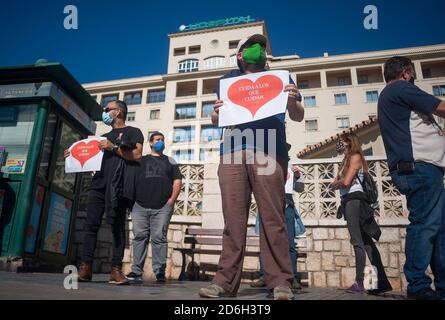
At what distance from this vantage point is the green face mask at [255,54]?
2680mm

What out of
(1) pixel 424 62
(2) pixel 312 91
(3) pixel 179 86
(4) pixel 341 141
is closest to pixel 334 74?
(2) pixel 312 91

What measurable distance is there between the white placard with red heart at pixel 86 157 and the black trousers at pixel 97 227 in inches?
14.7

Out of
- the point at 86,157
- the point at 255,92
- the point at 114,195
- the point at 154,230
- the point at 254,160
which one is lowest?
the point at 154,230

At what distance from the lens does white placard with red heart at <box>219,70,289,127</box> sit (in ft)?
8.29

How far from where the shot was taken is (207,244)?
6.94m

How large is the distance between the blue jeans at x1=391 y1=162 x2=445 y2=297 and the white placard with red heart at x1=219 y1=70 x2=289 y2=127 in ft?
4.30

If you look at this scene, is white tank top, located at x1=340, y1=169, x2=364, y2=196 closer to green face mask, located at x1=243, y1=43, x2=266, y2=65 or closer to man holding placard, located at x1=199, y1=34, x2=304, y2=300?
man holding placard, located at x1=199, y1=34, x2=304, y2=300

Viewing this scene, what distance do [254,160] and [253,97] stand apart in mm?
516

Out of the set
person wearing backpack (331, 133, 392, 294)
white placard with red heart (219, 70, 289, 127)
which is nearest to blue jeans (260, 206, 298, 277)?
person wearing backpack (331, 133, 392, 294)

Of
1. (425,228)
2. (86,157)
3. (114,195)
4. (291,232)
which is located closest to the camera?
(425,228)

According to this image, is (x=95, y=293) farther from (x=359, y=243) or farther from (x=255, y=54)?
(x=359, y=243)

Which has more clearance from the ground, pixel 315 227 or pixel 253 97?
pixel 253 97

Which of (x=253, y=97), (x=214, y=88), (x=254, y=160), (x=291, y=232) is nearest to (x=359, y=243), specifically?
(x=291, y=232)

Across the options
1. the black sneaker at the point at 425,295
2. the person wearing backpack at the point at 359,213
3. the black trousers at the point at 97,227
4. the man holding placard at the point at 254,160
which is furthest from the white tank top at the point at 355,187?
the black trousers at the point at 97,227
